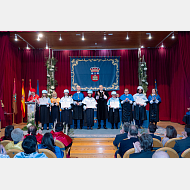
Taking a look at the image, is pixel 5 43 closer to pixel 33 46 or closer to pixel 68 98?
pixel 68 98

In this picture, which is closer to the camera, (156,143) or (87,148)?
(156,143)

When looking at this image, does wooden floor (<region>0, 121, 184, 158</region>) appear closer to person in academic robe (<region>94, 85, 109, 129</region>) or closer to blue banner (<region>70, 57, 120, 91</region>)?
person in academic robe (<region>94, 85, 109, 129</region>)

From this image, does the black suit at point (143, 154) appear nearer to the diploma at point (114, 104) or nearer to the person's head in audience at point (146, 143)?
the person's head in audience at point (146, 143)

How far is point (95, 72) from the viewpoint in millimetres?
9891

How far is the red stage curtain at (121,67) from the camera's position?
1003cm

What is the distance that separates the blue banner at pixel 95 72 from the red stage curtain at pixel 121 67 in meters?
0.32

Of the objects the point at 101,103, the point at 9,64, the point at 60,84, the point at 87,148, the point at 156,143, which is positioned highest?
the point at 9,64

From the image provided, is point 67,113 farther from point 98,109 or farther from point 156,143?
point 156,143

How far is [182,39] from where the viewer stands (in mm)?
6172

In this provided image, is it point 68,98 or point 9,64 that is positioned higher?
point 9,64

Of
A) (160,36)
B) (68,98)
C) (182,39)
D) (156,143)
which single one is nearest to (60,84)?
(68,98)

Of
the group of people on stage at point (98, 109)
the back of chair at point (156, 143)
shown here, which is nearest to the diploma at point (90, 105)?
the group of people on stage at point (98, 109)

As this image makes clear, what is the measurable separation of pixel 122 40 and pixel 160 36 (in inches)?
71.8

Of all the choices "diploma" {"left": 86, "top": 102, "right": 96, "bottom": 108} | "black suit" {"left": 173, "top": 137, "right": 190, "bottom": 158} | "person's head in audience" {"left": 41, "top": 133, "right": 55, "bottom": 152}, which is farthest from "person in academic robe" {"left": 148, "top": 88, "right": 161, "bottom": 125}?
"person's head in audience" {"left": 41, "top": 133, "right": 55, "bottom": 152}
